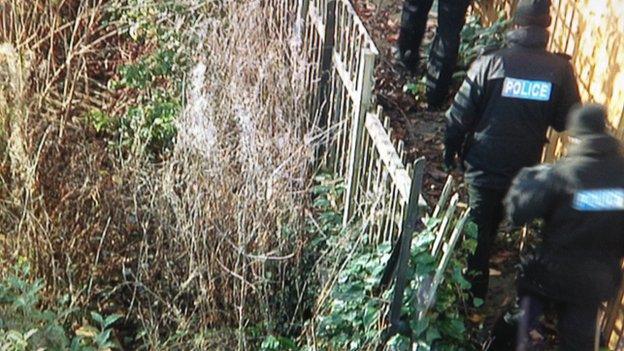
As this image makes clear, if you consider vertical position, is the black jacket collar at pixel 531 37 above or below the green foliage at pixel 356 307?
above

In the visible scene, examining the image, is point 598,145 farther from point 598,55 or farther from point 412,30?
point 412,30

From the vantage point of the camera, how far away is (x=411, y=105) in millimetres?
7086

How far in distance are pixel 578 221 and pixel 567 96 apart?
96 centimetres

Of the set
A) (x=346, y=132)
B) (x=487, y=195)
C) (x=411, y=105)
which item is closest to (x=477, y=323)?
(x=487, y=195)

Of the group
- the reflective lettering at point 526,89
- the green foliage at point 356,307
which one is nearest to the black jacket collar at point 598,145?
the reflective lettering at point 526,89

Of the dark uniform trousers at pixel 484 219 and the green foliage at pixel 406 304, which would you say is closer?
the green foliage at pixel 406 304

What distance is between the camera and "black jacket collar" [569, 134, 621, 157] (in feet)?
12.5

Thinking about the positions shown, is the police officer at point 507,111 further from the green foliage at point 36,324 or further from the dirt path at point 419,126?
the green foliage at point 36,324

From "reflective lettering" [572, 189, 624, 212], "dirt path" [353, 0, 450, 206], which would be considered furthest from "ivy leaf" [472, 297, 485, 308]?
"dirt path" [353, 0, 450, 206]

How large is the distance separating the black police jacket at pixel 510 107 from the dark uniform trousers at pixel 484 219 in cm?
6

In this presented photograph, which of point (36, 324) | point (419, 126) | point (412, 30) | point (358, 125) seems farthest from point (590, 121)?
point (412, 30)

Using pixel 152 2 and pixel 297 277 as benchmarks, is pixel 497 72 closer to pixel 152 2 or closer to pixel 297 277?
pixel 297 277

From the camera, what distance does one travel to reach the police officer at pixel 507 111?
4.54 meters

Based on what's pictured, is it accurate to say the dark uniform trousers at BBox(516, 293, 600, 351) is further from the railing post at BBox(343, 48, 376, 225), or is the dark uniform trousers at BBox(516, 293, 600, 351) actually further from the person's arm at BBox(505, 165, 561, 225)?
the railing post at BBox(343, 48, 376, 225)
